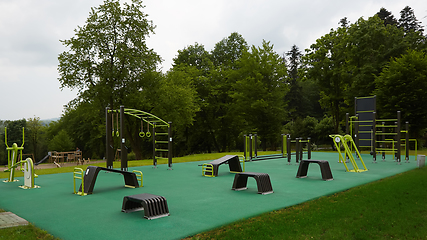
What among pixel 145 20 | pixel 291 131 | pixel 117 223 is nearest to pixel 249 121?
pixel 291 131

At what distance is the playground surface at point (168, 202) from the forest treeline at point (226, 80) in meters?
14.5

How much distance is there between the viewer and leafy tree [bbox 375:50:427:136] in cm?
2534

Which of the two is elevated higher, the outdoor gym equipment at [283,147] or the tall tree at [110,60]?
the tall tree at [110,60]

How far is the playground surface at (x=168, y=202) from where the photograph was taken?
5551mm

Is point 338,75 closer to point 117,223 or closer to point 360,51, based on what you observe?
point 360,51

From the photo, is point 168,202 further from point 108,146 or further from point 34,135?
point 34,135

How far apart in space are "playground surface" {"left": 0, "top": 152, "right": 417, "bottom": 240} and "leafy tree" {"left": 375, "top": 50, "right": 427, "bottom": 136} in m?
16.4

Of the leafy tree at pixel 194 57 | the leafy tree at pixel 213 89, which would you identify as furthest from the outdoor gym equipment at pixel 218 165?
the leafy tree at pixel 194 57

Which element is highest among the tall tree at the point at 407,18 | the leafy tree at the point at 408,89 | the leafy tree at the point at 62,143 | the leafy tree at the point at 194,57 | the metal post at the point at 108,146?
the tall tree at the point at 407,18

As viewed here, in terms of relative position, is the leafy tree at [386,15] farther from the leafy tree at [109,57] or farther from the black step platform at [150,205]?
the black step platform at [150,205]

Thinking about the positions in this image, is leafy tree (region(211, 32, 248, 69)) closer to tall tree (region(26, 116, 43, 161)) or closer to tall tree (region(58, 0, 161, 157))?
tall tree (region(58, 0, 161, 157))

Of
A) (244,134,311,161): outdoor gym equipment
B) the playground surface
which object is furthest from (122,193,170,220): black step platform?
(244,134,311,161): outdoor gym equipment

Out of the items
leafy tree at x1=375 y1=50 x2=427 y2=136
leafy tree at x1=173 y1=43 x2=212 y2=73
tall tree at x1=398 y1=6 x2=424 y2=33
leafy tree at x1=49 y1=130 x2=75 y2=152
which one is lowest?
leafy tree at x1=49 y1=130 x2=75 y2=152

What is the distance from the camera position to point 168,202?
7.73 m
